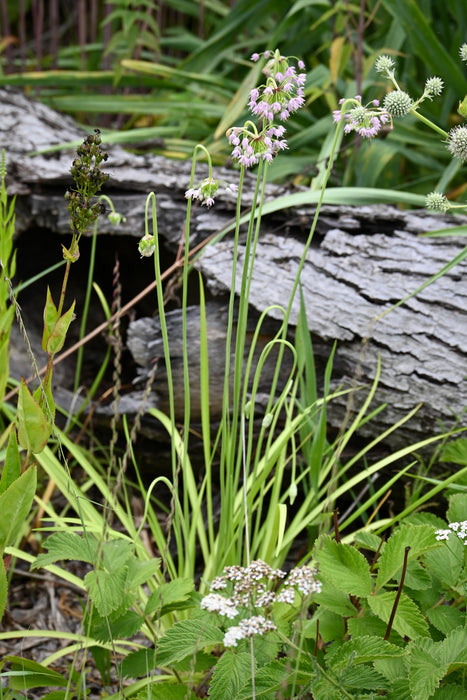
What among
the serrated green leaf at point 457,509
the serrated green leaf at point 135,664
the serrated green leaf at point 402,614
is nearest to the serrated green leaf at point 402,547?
the serrated green leaf at point 402,614

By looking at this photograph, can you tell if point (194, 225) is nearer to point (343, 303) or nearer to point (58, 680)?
point (343, 303)

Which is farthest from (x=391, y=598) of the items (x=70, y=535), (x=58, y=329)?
(x=58, y=329)

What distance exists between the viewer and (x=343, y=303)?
1546 millimetres

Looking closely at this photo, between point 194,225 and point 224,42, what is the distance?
1.29m

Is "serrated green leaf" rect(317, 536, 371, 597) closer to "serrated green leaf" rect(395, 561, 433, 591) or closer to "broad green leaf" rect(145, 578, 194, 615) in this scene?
"serrated green leaf" rect(395, 561, 433, 591)

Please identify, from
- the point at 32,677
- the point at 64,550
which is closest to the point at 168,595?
the point at 64,550

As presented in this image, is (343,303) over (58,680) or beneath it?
over

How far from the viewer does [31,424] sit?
35.5 inches

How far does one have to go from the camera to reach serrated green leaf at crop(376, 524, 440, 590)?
35.1 inches

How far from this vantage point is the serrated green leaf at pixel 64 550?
94cm

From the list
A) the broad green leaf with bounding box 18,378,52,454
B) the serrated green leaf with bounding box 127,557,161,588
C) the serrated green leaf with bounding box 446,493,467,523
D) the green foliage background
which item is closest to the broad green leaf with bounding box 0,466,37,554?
the broad green leaf with bounding box 18,378,52,454

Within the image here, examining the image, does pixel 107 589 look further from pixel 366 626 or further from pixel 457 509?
pixel 457 509

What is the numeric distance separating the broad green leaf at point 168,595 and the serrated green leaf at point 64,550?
110 mm

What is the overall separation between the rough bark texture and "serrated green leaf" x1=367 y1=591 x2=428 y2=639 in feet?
1.88
